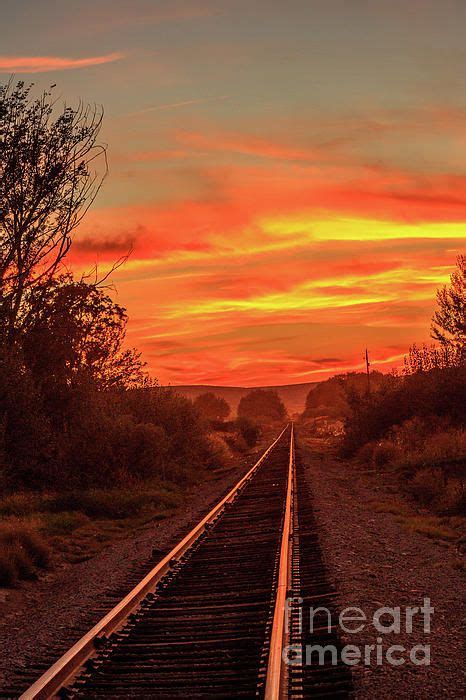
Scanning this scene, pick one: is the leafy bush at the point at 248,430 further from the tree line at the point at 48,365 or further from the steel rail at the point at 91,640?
the steel rail at the point at 91,640

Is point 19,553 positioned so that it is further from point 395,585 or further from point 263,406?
point 263,406

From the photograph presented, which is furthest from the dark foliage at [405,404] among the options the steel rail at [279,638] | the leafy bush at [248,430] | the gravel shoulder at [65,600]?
the steel rail at [279,638]

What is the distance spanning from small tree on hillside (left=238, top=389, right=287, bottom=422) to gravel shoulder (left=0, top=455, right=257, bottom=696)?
154978 millimetres

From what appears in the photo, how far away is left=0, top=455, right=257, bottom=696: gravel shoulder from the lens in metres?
7.21

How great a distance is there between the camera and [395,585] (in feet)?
31.7

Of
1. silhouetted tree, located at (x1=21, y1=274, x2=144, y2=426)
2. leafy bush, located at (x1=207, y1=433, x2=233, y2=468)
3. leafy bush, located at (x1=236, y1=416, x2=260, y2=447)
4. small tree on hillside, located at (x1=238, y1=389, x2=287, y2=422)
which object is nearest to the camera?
silhouetted tree, located at (x1=21, y1=274, x2=144, y2=426)

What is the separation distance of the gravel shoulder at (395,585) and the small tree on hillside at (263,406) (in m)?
151

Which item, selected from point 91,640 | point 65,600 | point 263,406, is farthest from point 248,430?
point 263,406

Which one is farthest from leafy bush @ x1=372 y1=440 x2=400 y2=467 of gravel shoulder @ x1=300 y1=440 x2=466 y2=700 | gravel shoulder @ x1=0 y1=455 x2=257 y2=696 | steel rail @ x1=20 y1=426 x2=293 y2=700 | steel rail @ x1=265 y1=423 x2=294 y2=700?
steel rail @ x1=20 y1=426 x2=293 y2=700

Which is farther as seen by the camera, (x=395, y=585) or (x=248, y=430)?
(x=248, y=430)

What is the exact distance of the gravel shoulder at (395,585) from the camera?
594cm

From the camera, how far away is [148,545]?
14156 mm

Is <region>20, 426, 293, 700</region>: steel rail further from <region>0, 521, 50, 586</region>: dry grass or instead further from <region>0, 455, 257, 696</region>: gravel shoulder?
<region>0, 521, 50, 586</region>: dry grass

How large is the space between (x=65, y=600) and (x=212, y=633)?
3.44 metres
